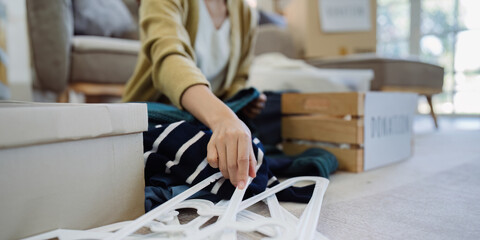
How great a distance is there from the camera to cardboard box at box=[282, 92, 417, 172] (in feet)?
2.24

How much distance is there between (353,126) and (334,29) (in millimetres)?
1287

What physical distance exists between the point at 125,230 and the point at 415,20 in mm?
3049

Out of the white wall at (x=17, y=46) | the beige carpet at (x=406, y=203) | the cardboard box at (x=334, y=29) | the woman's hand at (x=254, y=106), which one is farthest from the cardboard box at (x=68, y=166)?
the cardboard box at (x=334, y=29)

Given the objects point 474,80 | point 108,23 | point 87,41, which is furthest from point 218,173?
point 474,80

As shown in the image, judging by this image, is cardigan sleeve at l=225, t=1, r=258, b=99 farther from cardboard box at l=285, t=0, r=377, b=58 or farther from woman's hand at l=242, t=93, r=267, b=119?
cardboard box at l=285, t=0, r=377, b=58

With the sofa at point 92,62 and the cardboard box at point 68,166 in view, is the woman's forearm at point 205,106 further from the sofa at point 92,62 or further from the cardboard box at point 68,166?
the sofa at point 92,62

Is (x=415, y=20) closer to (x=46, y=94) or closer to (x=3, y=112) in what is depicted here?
(x=46, y=94)

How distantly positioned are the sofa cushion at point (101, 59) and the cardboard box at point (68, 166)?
0.80 meters

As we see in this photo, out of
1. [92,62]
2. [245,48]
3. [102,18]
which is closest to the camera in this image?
[245,48]

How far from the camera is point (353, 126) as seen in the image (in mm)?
678

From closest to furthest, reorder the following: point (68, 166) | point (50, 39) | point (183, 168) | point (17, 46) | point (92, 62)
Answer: point (68, 166)
point (183, 168)
point (50, 39)
point (92, 62)
point (17, 46)

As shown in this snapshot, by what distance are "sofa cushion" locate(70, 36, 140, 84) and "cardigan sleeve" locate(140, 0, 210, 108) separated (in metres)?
0.50

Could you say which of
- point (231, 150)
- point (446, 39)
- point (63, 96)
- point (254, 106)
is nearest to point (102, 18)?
point (63, 96)

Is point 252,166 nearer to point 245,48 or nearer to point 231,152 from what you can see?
point 231,152
